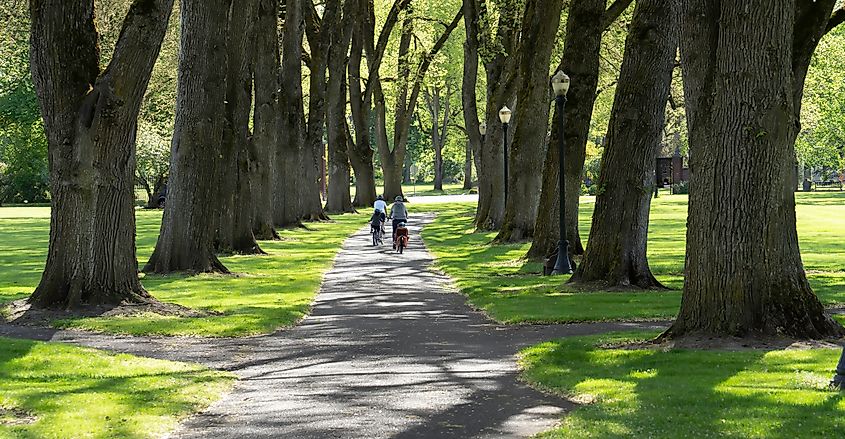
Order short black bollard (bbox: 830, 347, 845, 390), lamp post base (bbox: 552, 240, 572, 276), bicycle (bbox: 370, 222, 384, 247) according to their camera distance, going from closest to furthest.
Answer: short black bollard (bbox: 830, 347, 845, 390)
lamp post base (bbox: 552, 240, 572, 276)
bicycle (bbox: 370, 222, 384, 247)

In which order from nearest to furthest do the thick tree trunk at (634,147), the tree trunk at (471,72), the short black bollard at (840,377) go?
the short black bollard at (840,377) < the thick tree trunk at (634,147) < the tree trunk at (471,72)

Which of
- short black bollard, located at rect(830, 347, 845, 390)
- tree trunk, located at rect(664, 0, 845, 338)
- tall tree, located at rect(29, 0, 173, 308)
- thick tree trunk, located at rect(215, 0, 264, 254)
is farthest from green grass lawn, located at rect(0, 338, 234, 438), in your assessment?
thick tree trunk, located at rect(215, 0, 264, 254)

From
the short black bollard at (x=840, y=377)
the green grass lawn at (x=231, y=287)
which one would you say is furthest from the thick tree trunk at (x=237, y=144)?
the short black bollard at (x=840, y=377)

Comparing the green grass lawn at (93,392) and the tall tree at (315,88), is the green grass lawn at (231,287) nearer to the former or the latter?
the green grass lawn at (93,392)

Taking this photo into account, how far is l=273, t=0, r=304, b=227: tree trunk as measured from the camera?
140ft

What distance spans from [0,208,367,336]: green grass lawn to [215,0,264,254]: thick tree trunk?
1072 millimetres

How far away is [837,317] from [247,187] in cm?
1868

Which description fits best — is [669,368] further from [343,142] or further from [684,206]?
[684,206]

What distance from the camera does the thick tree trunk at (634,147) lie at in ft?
66.7

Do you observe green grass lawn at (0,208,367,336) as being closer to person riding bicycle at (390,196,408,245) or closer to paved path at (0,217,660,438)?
paved path at (0,217,660,438)

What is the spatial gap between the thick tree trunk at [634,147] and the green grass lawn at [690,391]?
22.9ft

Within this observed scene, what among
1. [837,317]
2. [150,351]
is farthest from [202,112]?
[837,317]

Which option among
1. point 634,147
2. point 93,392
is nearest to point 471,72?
point 634,147

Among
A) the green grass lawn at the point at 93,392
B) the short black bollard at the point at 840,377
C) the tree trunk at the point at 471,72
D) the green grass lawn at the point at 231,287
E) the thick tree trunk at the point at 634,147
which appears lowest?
the green grass lawn at the point at 231,287
